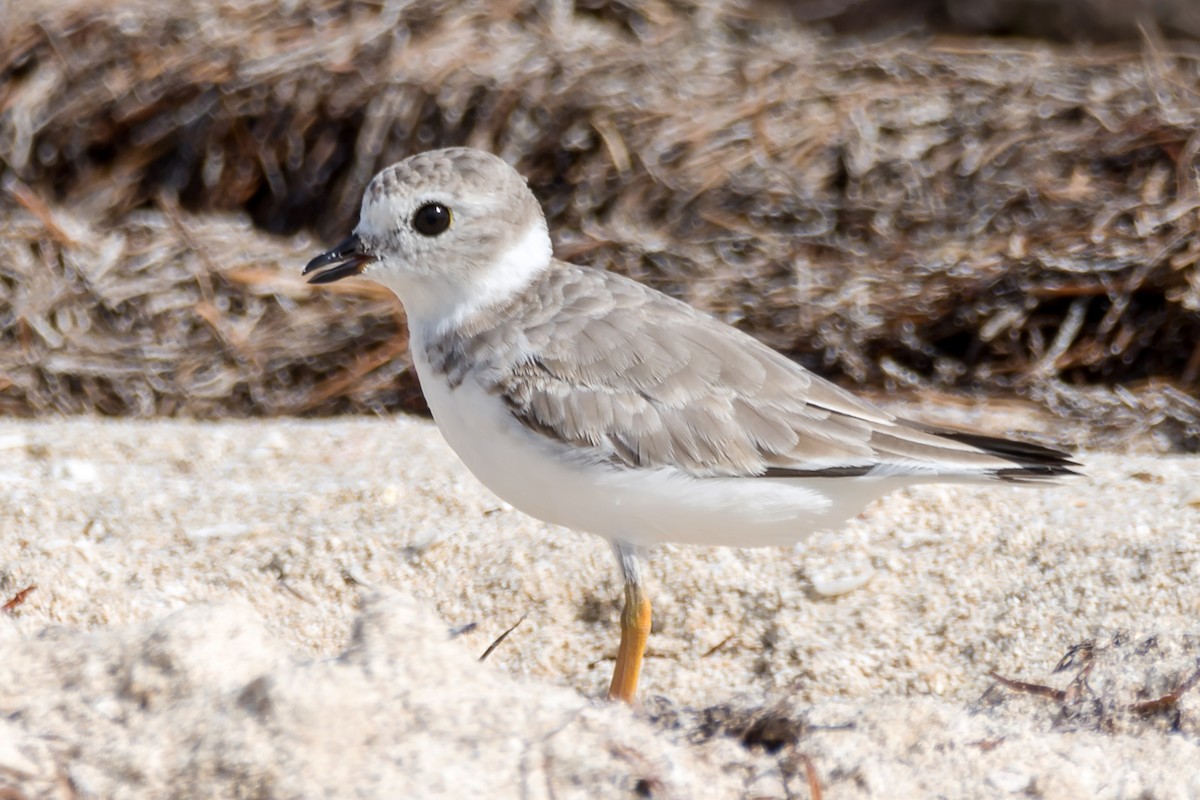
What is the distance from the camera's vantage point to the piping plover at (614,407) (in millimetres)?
2902

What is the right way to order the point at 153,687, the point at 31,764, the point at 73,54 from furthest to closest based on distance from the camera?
the point at 73,54 → the point at 153,687 → the point at 31,764

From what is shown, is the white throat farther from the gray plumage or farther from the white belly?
the white belly

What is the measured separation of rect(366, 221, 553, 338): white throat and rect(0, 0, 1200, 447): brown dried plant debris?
193cm

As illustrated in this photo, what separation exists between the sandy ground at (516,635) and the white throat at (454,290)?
0.64m

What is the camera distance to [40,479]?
4.09 metres

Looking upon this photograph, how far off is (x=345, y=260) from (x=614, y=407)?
27.5 inches

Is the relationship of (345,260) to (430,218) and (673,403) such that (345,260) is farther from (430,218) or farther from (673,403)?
(673,403)

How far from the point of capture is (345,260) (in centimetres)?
310

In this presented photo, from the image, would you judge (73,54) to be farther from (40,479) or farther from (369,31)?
(40,479)

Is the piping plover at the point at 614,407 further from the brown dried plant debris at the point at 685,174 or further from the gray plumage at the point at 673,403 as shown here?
the brown dried plant debris at the point at 685,174

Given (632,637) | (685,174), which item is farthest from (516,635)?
(685,174)

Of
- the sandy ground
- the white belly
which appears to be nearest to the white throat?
the white belly

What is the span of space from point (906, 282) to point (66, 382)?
119 inches

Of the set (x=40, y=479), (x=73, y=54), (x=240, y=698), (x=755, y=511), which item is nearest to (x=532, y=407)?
(x=755, y=511)
